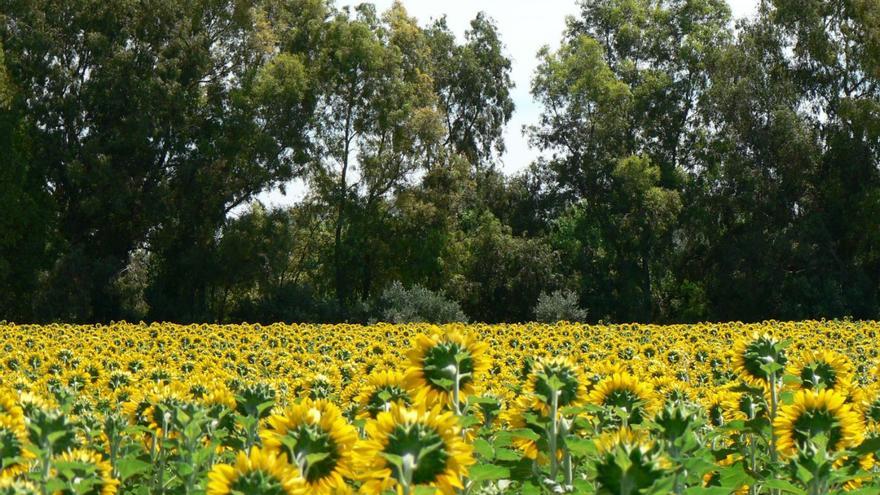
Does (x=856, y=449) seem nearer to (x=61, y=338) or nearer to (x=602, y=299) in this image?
(x=61, y=338)

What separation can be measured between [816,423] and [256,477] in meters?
1.69

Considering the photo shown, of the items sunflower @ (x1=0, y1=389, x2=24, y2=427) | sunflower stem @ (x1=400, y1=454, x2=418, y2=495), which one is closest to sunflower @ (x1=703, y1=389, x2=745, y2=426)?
sunflower stem @ (x1=400, y1=454, x2=418, y2=495)

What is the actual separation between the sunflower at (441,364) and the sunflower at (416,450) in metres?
0.64

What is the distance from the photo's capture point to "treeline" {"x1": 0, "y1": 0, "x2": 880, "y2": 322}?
29078 millimetres

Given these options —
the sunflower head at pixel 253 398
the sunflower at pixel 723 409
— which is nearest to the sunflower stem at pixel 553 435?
the sunflower head at pixel 253 398

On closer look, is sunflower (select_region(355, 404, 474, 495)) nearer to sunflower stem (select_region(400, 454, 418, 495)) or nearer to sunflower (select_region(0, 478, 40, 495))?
sunflower stem (select_region(400, 454, 418, 495))

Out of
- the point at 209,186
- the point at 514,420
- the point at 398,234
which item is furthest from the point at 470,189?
the point at 514,420

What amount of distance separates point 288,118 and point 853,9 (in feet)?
54.5

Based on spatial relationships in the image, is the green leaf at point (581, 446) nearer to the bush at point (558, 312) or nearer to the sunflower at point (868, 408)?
the sunflower at point (868, 408)

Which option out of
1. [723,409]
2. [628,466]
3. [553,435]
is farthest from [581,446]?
[723,409]

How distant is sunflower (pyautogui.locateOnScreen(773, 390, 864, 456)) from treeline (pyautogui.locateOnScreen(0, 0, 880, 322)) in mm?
23952

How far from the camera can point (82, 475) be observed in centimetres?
266

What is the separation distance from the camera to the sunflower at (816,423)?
9.61ft

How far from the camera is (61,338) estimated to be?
13.9 meters
